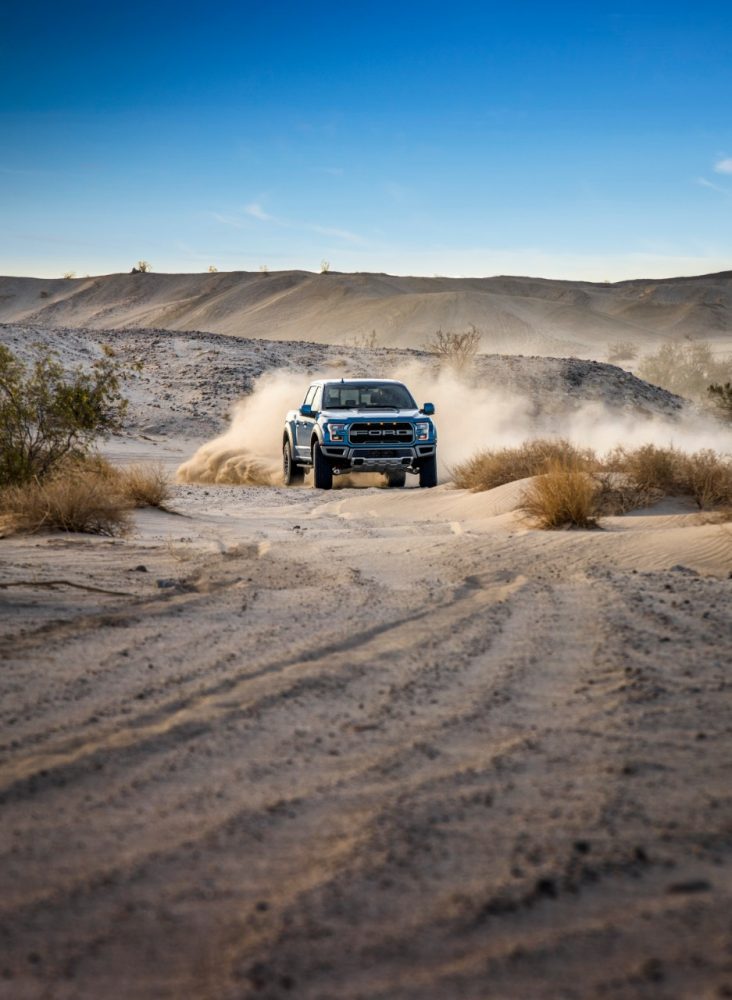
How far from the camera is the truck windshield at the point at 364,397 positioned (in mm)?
18031

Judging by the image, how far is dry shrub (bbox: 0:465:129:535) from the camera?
1056 centimetres

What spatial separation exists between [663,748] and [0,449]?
10610 millimetres

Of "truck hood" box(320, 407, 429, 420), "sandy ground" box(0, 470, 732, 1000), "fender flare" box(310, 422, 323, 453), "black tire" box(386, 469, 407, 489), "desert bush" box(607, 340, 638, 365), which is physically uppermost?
"desert bush" box(607, 340, 638, 365)

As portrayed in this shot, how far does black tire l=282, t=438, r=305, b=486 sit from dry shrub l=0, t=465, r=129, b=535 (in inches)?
306

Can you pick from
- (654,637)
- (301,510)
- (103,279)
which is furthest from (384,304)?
(654,637)

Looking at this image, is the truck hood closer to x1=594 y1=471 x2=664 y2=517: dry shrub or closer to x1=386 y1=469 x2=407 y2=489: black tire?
x1=386 y1=469 x2=407 y2=489: black tire

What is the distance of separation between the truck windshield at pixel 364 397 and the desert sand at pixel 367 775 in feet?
29.3

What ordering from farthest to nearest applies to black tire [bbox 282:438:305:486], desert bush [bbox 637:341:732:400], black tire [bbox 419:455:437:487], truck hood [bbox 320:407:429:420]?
1. desert bush [bbox 637:341:732:400]
2. black tire [bbox 282:438:305:486]
3. black tire [bbox 419:455:437:487]
4. truck hood [bbox 320:407:429:420]

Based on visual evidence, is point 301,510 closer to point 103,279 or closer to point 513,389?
point 513,389

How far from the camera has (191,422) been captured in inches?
1352

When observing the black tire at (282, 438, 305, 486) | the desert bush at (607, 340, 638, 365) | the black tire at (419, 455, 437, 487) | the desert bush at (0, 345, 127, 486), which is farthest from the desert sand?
the desert bush at (607, 340, 638, 365)

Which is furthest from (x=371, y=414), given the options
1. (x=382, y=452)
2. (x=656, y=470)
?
(x=656, y=470)

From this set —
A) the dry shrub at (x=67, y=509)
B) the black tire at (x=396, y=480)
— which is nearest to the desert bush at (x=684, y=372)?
the black tire at (x=396, y=480)

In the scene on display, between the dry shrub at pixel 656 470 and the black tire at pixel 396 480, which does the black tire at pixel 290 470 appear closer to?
the black tire at pixel 396 480
